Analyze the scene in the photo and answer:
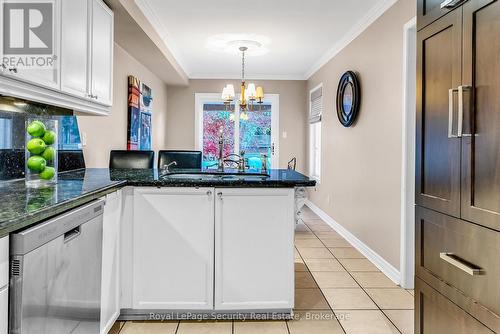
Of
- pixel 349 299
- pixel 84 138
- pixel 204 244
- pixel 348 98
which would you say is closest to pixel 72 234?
pixel 204 244

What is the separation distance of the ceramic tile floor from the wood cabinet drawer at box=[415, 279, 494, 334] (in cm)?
59

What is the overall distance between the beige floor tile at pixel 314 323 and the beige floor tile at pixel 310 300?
0.26 feet

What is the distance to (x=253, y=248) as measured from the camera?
2258mm

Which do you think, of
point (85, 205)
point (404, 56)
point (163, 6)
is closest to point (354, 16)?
point (404, 56)

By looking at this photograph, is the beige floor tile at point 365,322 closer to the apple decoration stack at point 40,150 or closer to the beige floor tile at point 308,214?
the apple decoration stack at point 40,150

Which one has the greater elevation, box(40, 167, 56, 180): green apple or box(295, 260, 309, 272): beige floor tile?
box(40, 167, 56, 180): green apple

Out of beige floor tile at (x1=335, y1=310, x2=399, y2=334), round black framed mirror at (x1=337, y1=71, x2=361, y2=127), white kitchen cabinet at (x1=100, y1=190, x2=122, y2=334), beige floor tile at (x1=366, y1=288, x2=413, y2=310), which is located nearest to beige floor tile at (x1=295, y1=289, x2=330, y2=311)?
beige floor tile at (x1=335, y1=310, x2=399, y2=334)

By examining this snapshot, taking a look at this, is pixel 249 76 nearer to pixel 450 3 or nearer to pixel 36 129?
pixel 36 129

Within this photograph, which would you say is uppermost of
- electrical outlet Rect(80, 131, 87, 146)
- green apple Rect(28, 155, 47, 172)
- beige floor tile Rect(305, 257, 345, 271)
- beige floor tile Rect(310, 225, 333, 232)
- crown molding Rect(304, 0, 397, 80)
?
crown molding Rect(304, 0, 397, 80)

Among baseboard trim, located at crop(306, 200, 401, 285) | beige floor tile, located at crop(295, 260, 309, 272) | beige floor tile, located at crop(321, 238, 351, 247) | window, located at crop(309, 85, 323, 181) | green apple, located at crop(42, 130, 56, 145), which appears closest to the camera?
green apple, located at crop(42, 130, 56, 145)

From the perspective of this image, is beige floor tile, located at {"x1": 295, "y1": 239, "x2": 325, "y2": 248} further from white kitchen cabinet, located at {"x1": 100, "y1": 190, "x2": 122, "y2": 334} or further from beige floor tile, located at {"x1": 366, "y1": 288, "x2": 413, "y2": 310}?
white kitchen cabinet, located at {"x1": 100, "y1": 190, "x2": 122, "y2": 334}

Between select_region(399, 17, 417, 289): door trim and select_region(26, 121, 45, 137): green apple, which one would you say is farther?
select_region(399, 17, 417, 289): door trim

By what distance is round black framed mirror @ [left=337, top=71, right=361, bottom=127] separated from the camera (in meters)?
4.12

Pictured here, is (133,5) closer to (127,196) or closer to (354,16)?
(127,196)
